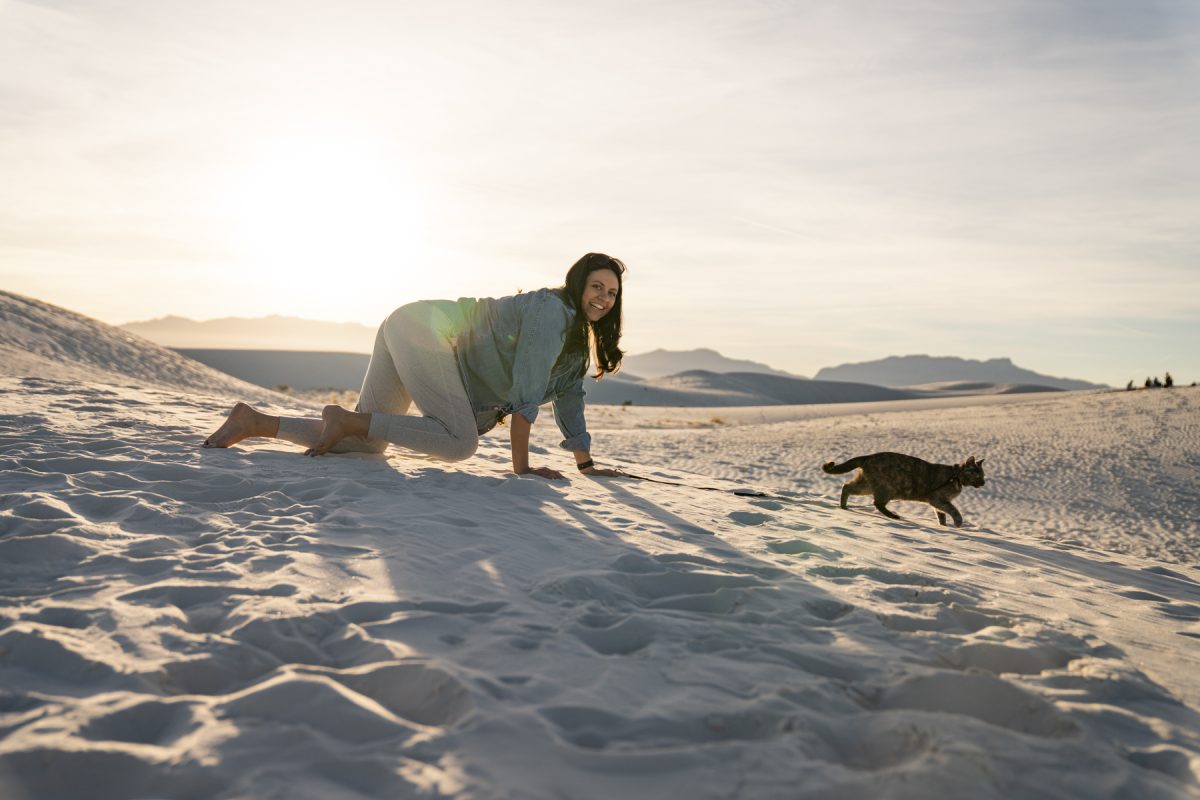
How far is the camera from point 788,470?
9164 mm

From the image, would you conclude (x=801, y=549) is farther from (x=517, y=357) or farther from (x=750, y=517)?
(x=517, y=357)

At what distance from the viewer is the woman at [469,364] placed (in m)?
4.20

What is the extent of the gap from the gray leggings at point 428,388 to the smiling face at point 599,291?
0.76 metres

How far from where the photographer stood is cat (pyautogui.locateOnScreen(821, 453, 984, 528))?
5.17 m

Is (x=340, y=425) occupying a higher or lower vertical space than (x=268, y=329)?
lower

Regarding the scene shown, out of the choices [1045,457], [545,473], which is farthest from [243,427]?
[1045,457]

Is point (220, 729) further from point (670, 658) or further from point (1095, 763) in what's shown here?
point (1095, 763)

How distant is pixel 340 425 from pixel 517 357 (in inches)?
44.2

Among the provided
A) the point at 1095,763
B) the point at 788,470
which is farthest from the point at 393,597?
the point at 788,470

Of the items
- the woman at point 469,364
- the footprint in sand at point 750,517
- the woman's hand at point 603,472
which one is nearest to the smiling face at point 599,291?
the woman at point 469,364

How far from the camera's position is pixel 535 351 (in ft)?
13.6

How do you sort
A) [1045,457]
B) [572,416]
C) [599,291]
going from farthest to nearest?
[1045,457]
[572,416]
[599,291]

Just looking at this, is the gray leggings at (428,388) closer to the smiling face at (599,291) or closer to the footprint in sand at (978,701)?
the smiling face at (599,291)

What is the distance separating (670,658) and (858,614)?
0.80 meters
